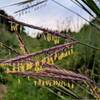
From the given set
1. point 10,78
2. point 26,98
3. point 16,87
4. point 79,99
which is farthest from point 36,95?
point 79,99

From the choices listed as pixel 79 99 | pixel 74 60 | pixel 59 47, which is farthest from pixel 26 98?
pixel 59 47

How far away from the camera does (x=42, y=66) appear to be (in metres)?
1.26

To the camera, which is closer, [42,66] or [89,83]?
[42,66]

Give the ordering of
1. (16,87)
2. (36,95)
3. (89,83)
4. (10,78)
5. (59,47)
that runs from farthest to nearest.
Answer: (10,78) < (16,87) < (36,95) < (89,83) < (59,47)

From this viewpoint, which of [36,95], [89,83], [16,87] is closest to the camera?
[89,83]

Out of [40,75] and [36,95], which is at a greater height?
[40,75]

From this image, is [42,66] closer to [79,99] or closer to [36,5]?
[36,5]

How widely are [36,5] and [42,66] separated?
6.5 inches

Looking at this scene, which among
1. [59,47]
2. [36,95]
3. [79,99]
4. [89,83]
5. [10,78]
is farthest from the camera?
[10,78]

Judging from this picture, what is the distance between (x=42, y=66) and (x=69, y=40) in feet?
0.34

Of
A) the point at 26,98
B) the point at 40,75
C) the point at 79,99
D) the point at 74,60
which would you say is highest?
the point at 40,75

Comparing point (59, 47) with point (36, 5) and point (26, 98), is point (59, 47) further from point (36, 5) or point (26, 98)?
point (26, 98)

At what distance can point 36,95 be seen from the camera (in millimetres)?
5359

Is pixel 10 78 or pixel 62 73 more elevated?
pixel 62 73
